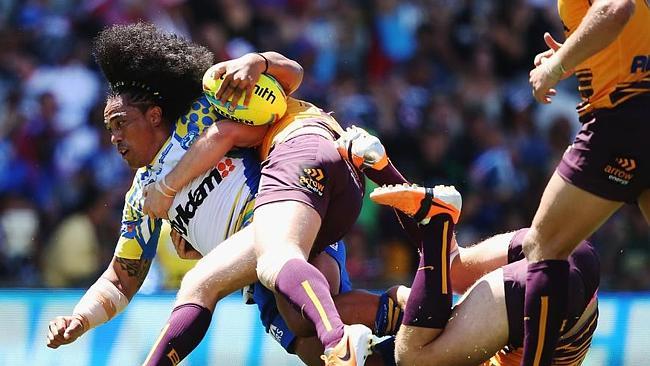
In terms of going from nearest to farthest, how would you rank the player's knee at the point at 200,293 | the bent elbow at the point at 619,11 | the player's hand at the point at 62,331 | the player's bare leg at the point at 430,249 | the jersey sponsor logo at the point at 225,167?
the bent elbow at the point at 619,11
the player's bare leg at the point at 430,249
the player's knee at the point at 200,293
the player's hand at the point at 62,331
the jersey sponsor logo at the point at 225,167

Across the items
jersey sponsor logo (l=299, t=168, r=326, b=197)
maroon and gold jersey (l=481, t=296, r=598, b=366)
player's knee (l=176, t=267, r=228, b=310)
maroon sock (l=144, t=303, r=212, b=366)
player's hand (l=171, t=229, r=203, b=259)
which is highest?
player's hand (l=171, t=229, r=203, b=259)

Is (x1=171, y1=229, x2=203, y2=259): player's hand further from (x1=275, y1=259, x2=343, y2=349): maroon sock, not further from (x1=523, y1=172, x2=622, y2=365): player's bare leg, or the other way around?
(x1=523, y1=172, x2=622, y2=365): player's bare leg

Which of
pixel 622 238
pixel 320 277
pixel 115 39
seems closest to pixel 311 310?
pixel 320 277

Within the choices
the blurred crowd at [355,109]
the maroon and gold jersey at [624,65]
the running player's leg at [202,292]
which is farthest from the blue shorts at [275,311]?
the blurred crowd at [355,109]

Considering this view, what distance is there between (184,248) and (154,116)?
650mm

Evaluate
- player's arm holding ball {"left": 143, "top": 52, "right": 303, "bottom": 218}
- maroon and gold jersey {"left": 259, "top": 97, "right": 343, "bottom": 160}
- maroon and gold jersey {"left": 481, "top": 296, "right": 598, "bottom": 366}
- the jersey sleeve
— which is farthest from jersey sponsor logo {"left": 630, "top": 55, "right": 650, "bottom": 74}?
the jersey sleeve

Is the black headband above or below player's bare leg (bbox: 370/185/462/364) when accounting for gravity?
above

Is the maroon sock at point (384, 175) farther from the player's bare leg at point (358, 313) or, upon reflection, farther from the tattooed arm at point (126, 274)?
the tattooed arm at point (126, 274)

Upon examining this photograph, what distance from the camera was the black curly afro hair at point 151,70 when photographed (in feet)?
16.3

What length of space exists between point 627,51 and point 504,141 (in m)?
5.53

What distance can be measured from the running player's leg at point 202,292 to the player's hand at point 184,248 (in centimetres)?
58

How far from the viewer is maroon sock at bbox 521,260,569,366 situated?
3.99 meters

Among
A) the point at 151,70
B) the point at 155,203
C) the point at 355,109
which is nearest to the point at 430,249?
the point at 155,203

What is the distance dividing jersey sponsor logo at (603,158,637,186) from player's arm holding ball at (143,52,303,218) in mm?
1472
